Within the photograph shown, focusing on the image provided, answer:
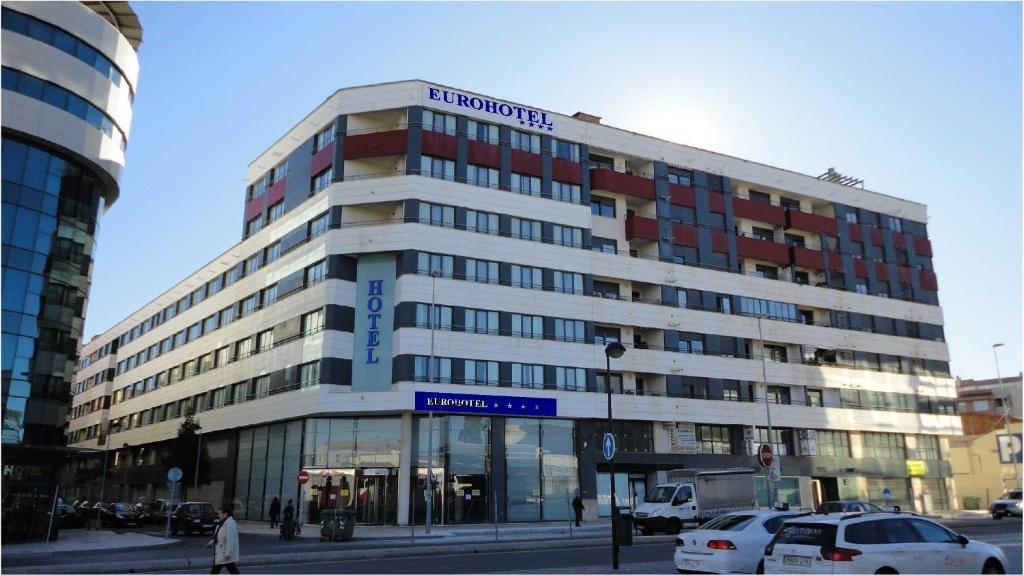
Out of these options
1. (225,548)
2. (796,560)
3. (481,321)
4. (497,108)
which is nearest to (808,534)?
(796,560)

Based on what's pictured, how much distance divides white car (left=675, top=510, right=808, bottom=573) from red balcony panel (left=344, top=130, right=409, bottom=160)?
116ft

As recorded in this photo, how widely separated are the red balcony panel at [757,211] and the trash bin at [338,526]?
40.1 meters

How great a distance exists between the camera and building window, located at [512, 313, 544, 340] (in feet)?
154

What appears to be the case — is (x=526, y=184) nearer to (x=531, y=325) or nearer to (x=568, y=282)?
(x=568, y=282)

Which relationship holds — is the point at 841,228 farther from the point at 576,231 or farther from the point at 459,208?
the point at 459,208

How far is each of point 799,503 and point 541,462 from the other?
21.5 m

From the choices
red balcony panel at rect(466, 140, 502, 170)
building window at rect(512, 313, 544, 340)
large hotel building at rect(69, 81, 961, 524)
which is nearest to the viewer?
large hotel building at rect(69, 81, 961, 524)

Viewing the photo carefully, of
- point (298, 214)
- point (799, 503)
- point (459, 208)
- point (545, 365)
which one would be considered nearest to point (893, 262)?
point (799, 503)

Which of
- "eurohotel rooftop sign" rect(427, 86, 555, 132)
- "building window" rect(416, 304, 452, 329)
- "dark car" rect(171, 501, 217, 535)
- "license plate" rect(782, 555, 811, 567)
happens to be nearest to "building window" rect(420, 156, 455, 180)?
"eurohotel rooftop sign" rect(427, 86, 555, 132)

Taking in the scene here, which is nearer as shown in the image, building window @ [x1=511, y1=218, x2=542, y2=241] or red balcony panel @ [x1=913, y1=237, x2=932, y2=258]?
building window @ [x1=511, y1=218, x2=542, y2=241]

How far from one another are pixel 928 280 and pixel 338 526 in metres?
58.7

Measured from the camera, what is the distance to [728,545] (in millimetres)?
15539

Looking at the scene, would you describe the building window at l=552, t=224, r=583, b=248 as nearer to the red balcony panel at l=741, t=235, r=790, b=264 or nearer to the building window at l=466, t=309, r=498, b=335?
the building window at l=466, t=309, r=498, b=335

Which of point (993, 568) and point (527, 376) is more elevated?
point (527, 376)
